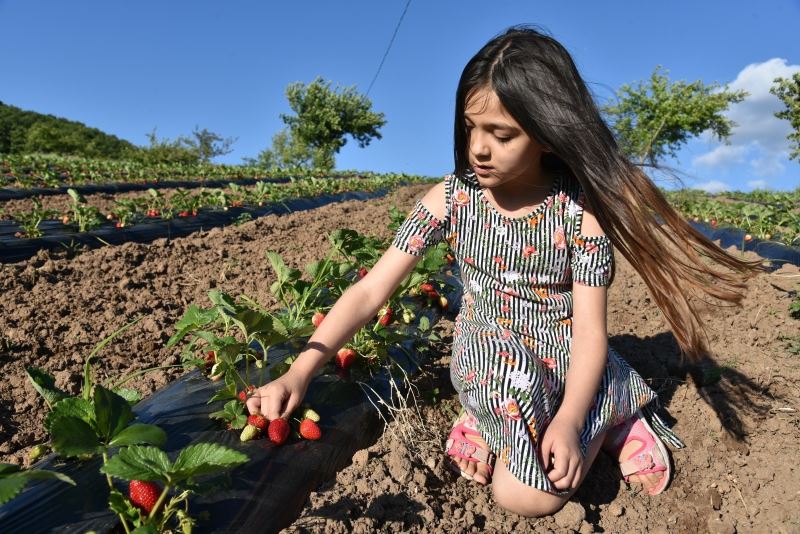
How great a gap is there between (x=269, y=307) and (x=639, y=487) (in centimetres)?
191

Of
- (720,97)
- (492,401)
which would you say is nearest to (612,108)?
(492,401)

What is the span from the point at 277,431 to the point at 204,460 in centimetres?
43

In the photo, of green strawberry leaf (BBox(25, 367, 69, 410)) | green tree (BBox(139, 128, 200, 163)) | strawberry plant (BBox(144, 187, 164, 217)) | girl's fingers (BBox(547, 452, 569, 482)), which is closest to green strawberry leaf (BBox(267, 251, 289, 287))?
green strawberry leaf (BBox(25, 367, 69, 410))

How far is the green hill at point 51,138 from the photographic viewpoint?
1078 inches

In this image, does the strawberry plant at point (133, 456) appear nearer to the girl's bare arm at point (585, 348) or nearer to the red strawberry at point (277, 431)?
the red strawberry at point (277, 431)

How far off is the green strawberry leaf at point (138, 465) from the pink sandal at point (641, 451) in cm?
136

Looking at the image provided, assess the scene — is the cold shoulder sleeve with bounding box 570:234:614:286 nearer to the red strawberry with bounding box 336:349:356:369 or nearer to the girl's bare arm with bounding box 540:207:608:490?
the girl's bare arm with bounding box 540:207:608:490

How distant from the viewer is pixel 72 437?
39.8 inches

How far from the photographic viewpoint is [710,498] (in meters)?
1.65

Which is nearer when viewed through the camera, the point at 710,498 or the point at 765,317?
the point at 710,498

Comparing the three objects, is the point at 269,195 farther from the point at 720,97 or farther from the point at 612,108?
the point at 720,97

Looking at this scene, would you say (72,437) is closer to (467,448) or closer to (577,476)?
(467,448)

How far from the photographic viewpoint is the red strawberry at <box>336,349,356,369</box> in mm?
1857

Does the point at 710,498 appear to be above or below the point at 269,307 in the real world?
below
